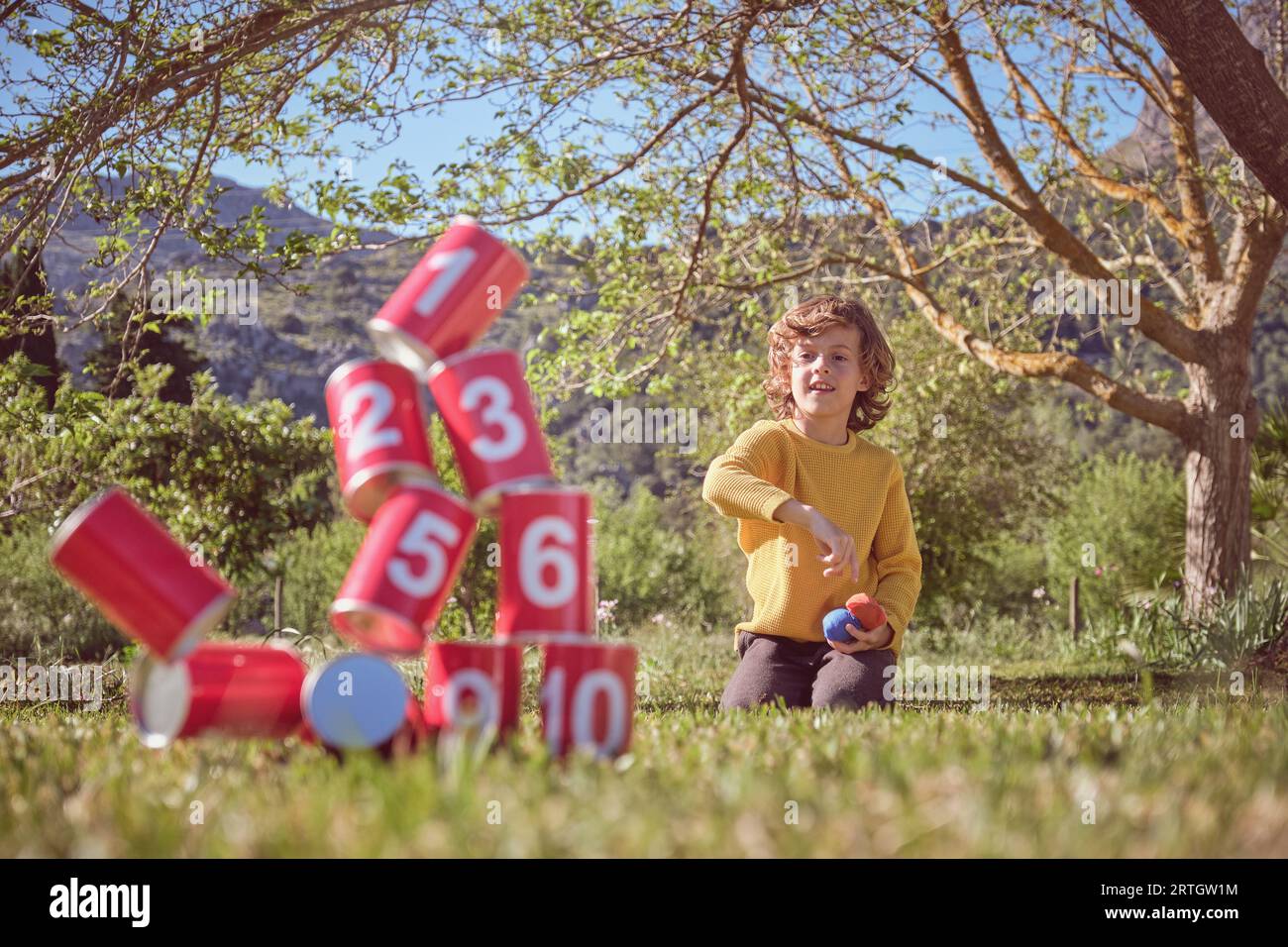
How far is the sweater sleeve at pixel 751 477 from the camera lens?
333cm

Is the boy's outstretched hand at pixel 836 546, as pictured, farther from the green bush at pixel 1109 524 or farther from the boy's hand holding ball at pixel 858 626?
the green bush at pixel 1109 524

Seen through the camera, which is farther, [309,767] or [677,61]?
[677,61]

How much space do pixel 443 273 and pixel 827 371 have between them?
7.29 ft

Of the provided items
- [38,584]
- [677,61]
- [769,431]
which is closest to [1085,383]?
[677,61]

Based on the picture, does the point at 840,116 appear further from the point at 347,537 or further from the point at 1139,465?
the point at 1139,465

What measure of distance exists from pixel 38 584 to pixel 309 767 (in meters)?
14.4

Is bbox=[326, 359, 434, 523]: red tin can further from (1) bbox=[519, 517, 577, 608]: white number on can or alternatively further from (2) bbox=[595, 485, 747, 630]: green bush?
(2) bbox=[595, 485, 747, 630]: green bush

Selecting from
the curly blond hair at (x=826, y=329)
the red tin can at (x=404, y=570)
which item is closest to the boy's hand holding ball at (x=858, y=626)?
the curly blond hair at (x=826, y=329)

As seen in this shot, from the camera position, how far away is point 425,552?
2061mm

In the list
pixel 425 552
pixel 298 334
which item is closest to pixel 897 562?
pixel 425 552

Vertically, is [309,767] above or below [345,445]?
below
